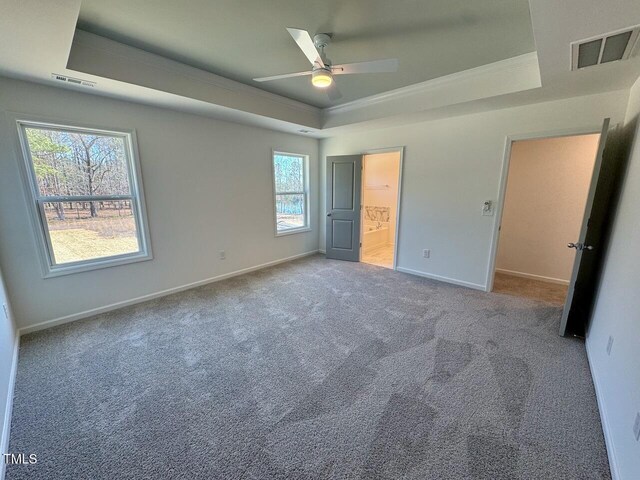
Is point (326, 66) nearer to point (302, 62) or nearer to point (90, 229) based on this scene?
point (302, 62)

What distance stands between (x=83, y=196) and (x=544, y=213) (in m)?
6.18

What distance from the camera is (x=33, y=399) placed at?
1789mm

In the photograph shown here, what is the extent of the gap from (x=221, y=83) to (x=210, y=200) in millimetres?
1545

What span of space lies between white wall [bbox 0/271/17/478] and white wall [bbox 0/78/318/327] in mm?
410

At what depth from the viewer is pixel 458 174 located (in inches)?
145

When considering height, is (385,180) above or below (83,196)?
above

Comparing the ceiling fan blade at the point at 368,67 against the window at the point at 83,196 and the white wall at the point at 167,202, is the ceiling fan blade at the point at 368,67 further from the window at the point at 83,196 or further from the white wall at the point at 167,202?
the window at the point at 83,196

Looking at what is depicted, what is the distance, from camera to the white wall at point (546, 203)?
3.67 m

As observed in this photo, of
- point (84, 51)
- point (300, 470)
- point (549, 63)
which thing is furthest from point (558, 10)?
point (84, 51)

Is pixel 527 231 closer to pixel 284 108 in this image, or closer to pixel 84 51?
pixel 284 108

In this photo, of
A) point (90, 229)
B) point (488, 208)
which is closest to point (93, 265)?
point (90, 229)

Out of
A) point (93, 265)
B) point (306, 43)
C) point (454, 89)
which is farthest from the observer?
point (454, 89)

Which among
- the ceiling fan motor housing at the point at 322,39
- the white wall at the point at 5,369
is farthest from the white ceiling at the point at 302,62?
the white wall at the point at 5,369

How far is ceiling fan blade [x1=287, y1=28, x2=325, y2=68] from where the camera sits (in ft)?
5.64
